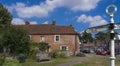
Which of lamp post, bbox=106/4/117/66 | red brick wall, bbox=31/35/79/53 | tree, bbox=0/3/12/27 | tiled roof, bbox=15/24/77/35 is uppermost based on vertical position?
tree, bbox=0/3/12/27

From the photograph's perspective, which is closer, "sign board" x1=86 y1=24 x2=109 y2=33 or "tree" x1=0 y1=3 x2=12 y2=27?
"sign board" x1=86 y1=24 x2=109 y2=33

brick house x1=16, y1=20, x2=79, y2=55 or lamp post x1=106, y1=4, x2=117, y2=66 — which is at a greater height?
brick house x1=16, y1=20, x2=79, y2=55

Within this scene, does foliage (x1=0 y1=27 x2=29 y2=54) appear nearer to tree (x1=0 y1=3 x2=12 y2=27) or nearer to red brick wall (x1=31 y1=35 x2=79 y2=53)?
red brick wall (x1=31 y1=35 x2=79 y2=53)

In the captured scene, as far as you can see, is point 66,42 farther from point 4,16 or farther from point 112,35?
point 112,35

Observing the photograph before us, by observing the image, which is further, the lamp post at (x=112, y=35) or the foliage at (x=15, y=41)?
the foliage at (x=15, y=41)

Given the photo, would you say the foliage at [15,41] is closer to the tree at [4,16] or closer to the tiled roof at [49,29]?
the tiled roof at [49,29]

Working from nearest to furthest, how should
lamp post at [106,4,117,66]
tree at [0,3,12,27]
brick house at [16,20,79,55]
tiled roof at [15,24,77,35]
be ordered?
lamp post at [106,4,117,66] < brick house at [16,20,79,55] < tiled roof at [15,24,77,35] < tree at [0,3,12,27]

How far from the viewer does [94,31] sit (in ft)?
29.3

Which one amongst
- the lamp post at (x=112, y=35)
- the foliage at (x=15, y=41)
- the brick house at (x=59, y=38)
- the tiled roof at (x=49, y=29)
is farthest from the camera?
the tiled roof at (x=49, y=29)

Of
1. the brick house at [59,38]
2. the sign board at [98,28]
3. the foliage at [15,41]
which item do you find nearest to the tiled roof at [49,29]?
the brick house at [59,38]

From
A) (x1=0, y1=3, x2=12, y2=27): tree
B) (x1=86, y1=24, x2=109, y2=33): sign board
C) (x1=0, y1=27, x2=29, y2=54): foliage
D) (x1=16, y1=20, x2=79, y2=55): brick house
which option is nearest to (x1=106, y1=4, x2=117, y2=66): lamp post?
(x1=86, y1=24, x2=109, y2=33): sign board

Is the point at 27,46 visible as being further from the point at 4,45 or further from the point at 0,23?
the point at 0,23

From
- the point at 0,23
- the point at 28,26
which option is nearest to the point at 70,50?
the point at 28,26

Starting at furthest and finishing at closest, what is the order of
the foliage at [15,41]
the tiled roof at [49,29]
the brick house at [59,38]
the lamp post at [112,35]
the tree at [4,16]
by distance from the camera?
1. the tree at [4,16]
2. the tiled roof at [49,29]
3. the brick house at [59,38]
4. the foliage at [15,41]
5. the lamp post at [112,35]
